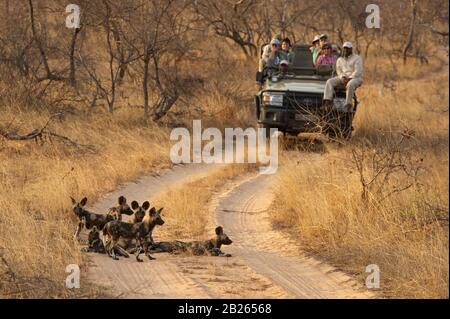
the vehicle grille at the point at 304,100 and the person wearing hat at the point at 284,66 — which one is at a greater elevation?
the person wearing hat at the point at 284,66

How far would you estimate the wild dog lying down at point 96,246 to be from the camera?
22.5 feet

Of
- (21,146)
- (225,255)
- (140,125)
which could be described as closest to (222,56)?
(140,125)

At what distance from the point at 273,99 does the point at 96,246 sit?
5832 millimetres

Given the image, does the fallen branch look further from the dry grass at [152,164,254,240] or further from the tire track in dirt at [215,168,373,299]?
the tire track in dirt at [215,168,373,299]

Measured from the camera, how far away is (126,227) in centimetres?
682

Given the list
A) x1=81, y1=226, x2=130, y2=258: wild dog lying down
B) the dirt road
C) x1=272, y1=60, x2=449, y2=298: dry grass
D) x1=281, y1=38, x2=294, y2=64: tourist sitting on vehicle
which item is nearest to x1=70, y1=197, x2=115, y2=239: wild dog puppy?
x1=81, y1=226, x2=130, y2=258: wild dog lying down

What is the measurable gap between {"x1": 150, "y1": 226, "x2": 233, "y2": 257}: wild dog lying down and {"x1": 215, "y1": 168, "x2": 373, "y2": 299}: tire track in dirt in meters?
0.18

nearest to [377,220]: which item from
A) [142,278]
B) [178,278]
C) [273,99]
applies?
[178,278]

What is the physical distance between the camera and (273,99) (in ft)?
40.3

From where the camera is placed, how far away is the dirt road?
5863mm

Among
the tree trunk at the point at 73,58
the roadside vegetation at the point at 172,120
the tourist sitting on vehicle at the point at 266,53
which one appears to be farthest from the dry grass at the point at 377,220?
the tree trunk at the point at 73,58

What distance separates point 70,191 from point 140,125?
15.2ft

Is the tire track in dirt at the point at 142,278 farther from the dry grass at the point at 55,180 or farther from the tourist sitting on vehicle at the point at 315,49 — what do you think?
the tourist sitting on vehicle at the point at 315,49

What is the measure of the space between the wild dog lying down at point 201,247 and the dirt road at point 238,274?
94mm
